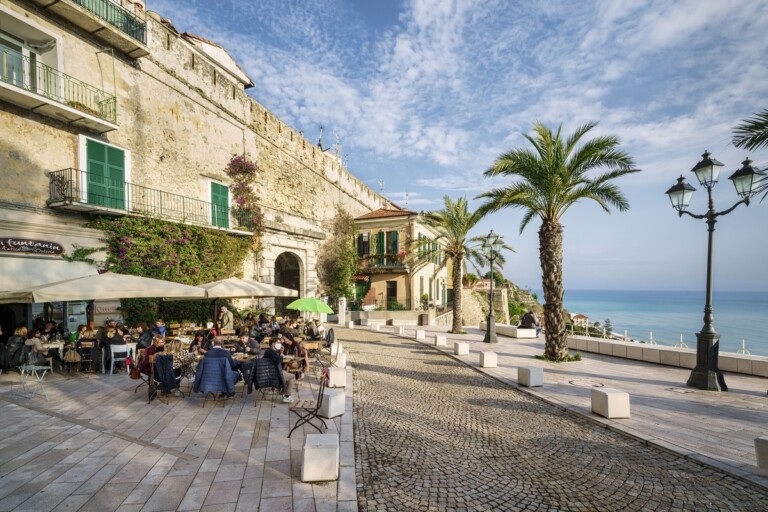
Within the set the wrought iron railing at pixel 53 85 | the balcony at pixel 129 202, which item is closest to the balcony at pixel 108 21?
the wrought iron railing at pixel 53 85

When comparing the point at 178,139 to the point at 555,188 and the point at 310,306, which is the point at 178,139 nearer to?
the point at 310,306

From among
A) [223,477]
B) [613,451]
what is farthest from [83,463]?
[613,451]

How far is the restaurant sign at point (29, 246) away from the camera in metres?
10.2

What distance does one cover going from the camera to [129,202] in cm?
1355

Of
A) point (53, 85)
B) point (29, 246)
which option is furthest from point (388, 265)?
point (53, 85)

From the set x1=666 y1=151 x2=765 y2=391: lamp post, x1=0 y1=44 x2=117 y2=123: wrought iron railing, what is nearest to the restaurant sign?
x1=0 y1=44 x2=117 y2=123: wrought iron railing

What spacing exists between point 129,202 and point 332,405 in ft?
39.1

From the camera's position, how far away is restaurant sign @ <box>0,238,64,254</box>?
10.2 meters

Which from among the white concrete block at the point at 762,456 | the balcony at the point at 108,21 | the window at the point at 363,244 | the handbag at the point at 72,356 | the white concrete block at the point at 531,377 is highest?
the balcony at the point at 108,21

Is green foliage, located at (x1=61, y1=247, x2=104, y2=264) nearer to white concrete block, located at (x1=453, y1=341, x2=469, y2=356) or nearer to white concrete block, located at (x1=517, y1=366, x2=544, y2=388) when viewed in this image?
white concrete block, located at (x1=453, y1=341, x2=469, y2=356)

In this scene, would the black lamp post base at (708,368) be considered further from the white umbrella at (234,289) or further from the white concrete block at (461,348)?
the white umbrella at (234,289)

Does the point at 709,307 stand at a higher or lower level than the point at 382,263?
lower

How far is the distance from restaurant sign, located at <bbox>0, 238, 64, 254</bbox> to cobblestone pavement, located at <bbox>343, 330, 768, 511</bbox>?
10.6 m

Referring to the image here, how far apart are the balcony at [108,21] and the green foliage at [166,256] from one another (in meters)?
6.33
